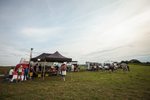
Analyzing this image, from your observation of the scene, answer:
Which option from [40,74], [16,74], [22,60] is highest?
[22,60]

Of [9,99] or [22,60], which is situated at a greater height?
[22,60]

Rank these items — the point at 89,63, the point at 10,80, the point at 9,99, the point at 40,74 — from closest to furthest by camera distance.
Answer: the point at 9,99 → the point at 10,80 → the point at 40,74 → the point at 89,63

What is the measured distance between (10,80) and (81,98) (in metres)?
7.23

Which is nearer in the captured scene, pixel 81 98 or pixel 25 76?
pixel 81 98

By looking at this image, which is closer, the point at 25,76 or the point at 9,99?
the point at 9,99

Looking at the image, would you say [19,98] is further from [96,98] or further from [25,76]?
[25,76]

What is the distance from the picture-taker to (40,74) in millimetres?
10375

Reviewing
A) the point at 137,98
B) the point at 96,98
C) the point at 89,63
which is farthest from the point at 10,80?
the point at 89,63

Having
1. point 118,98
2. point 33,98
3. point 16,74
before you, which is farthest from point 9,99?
point 118,98

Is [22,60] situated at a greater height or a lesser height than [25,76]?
greater

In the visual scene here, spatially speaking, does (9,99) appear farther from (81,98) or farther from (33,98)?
(81,98)

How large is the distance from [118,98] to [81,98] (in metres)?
1.83

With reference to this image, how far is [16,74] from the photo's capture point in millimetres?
7070

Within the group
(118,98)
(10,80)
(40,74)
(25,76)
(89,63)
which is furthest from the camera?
(89,63)
